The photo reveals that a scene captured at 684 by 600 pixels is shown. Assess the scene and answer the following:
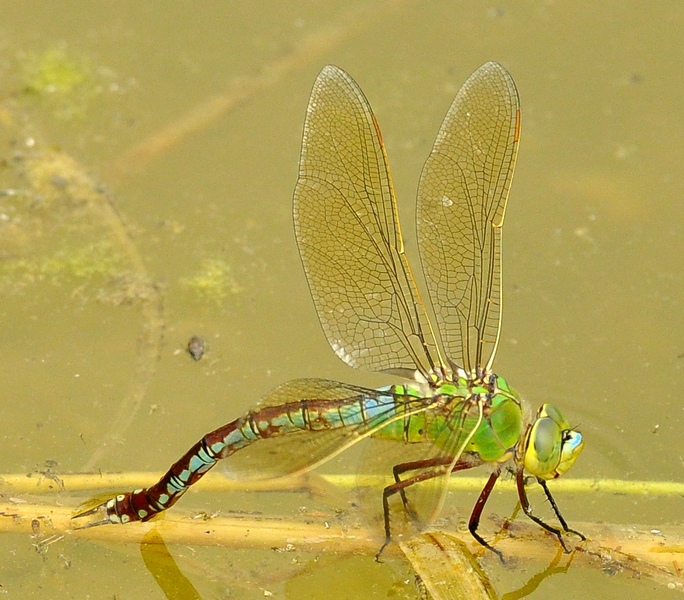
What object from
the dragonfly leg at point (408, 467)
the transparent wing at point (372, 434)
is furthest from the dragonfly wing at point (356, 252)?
the dragonfly leg at point (408, 467)

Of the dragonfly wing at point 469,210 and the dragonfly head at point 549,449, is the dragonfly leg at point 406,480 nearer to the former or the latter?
the dragonfly head at point 549,449

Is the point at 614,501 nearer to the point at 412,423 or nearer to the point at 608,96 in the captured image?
the point at 412,423

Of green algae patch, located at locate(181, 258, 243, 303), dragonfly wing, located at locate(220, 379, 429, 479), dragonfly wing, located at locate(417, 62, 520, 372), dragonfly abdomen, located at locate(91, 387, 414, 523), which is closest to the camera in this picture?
dragonfly wing, located at locate(220, 379, 429, 479)

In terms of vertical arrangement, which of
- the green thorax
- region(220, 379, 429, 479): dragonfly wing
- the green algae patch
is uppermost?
the green algae patch

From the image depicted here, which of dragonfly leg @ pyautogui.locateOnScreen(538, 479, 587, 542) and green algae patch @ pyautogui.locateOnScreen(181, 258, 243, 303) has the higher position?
green algae patch @ pyautogui.locateOnScreen(181, 258, 243, 303)

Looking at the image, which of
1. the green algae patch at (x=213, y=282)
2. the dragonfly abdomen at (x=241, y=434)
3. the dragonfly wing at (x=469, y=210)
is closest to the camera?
the dragonfly abdomen at (x=241, y=434)

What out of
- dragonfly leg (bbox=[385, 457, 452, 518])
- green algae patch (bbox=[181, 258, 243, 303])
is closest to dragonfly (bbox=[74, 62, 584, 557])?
dragonfly leg (bbox=[385, 457, 452, 518])

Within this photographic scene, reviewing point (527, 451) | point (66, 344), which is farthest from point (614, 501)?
point (66, 344)

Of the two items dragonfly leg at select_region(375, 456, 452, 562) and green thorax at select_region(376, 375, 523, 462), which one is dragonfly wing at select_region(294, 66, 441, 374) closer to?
green thorax at select_region(376, 375, 523, 462)
